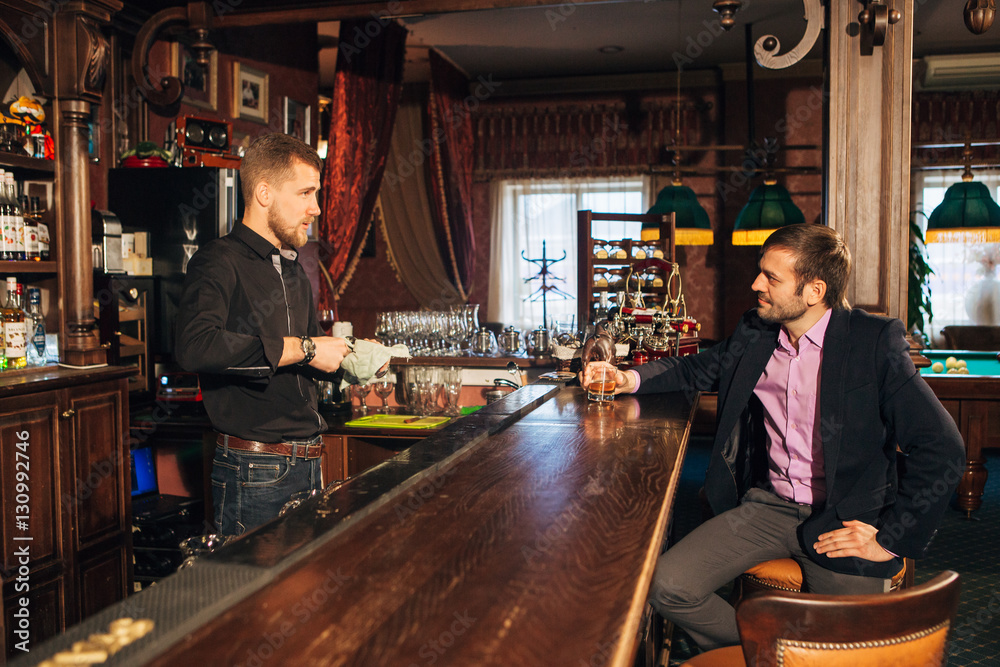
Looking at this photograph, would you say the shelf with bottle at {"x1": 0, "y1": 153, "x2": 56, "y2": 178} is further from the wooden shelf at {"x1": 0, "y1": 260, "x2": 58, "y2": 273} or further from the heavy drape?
the heavy drape

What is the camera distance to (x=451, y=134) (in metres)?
8.17

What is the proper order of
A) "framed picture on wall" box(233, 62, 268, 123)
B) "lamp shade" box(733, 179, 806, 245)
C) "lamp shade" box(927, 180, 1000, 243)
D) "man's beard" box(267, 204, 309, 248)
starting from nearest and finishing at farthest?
"man's beard" box(267, 204, 309, 248)
"lamp shade" box(927, 180, 1000, 243)
"framed picture on wall" box(233, 62, 268, 123)
"lamp shade" box(733, 179, 806, 245)

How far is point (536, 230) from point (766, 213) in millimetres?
3049

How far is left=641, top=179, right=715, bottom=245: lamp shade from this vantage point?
6.31 m

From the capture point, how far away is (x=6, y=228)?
10.2ft

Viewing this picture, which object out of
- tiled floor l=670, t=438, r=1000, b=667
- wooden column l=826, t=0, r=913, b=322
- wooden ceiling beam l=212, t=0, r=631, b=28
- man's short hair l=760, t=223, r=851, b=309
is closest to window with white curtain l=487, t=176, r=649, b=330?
tiled floor l=670, t=438, r=1000, b=667

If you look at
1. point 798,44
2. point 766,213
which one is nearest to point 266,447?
point 798,44

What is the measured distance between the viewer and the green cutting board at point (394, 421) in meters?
3.50

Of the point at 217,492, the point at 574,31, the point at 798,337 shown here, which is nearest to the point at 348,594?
the point at 217,492

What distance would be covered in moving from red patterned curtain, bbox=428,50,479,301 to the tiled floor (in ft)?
11.5

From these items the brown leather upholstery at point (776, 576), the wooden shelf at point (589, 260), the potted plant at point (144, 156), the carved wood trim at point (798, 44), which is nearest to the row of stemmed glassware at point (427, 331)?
the wooden shelf at point (589, 260)

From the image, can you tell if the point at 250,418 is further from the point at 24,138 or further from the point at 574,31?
the point at 574,31

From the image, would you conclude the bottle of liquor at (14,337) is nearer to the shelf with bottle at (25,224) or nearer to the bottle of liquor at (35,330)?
the bottle of liquor at (35,330)

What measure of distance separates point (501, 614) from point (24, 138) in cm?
322
